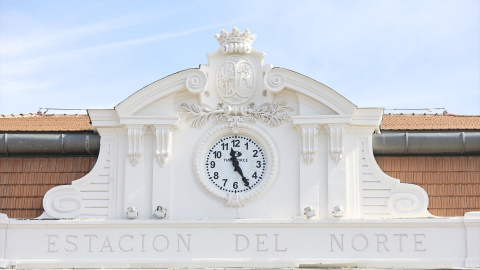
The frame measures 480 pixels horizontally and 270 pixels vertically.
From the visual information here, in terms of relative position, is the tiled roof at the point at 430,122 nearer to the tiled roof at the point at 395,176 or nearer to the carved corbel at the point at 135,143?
the tiled roof at the point at 395,176

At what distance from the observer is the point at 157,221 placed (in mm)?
24688

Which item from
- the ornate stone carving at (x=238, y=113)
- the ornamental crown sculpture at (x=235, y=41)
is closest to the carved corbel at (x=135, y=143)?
the ornate stone carving at (x=238, y=113)

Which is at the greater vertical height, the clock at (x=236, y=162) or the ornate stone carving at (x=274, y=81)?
the ornate stone carving at (x=274, y=81)

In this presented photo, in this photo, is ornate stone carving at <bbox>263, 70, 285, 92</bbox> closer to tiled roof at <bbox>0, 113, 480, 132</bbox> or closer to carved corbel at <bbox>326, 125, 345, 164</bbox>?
carved corbel at <bbox>326, 125, 345, 164</bbox>

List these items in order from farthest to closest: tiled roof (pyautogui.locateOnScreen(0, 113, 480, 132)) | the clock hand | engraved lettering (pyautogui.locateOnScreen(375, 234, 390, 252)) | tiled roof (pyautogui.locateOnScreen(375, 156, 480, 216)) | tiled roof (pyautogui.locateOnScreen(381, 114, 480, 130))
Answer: tiled roof (pyautogui.locateOnScreen(0, 113, 480, 132)) → tiled roof (pyautogui.locateOnScreen(381, 114, 480, 130)) → tiled roof (pyautogui.locateOnScreen(375, 156, 480, 216)) → the clock hand → engraved lettering (pyautogui.locateOnScreen(375, 234, 390, 252))

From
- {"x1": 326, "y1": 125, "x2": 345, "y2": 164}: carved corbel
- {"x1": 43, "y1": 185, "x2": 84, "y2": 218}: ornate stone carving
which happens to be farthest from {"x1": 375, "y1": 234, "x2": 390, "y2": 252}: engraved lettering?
{"x1": 43, "y1": 185, "x2": 84, "y2": 218}: ornate stone carving

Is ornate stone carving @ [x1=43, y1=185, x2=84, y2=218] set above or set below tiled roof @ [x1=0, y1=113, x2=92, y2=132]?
below

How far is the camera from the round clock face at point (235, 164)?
25.3 metres

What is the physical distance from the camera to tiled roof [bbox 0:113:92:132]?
89.2 feet

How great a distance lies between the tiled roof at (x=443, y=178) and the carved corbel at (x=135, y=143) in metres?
5.26

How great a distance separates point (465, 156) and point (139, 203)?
7.34 m

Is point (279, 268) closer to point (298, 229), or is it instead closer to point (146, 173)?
point (298, 229)

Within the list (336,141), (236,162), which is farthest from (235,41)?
(336,141)

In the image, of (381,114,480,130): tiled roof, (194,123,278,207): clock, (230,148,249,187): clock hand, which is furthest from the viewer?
(381,114,480,130): tiled roof
